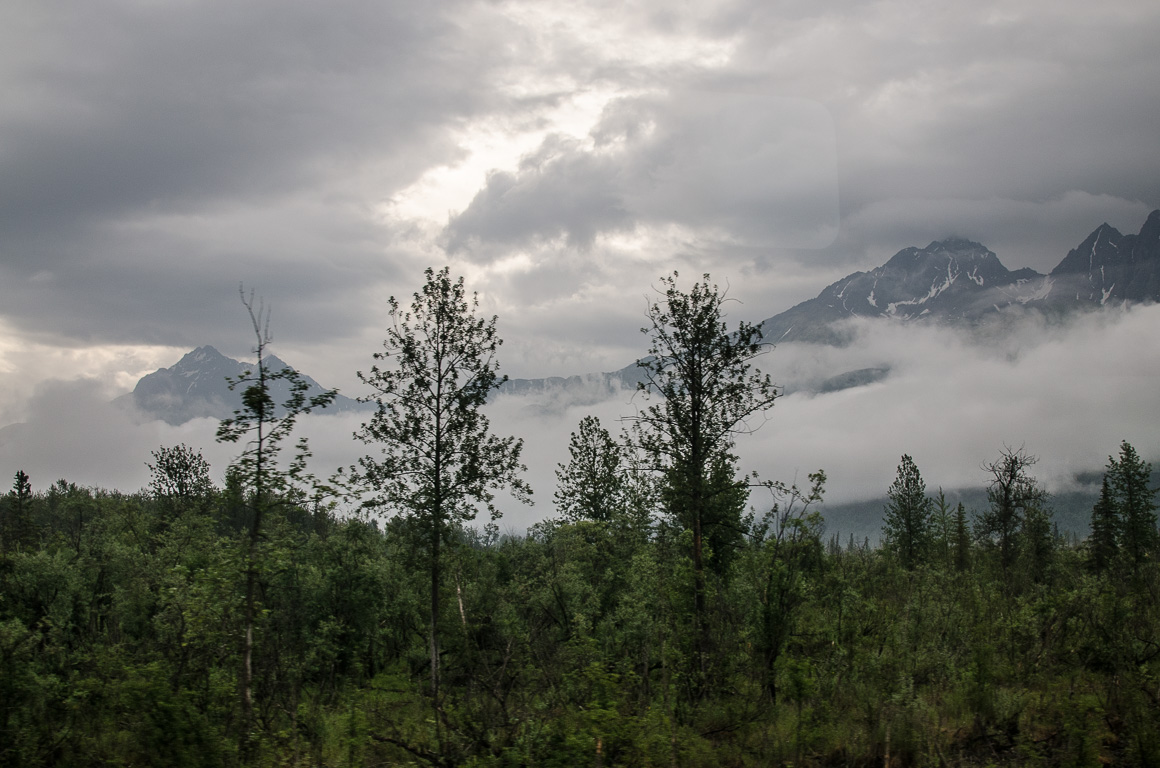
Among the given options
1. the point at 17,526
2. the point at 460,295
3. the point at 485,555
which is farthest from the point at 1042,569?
the point at 17,526

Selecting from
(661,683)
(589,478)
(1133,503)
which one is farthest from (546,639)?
(1133,503)

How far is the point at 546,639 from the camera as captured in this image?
73.8ft

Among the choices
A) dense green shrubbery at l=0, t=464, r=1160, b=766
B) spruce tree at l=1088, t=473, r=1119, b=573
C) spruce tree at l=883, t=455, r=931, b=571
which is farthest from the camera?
spruce tree at l=883, t=455, r=931, b=571

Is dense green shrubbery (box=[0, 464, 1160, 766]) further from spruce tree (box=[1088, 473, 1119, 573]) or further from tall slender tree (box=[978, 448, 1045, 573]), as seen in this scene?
spruce tree (box=[1088, 473, 1119, 573])

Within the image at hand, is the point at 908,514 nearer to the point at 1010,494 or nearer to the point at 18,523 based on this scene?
the point at 1010,494

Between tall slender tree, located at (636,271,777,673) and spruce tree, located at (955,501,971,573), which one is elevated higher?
tall slender tree, located at (636,271,777,673)

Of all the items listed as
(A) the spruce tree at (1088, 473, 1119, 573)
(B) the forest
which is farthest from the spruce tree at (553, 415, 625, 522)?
(A) the spruce tree at (1088, 473, 1119, 573)

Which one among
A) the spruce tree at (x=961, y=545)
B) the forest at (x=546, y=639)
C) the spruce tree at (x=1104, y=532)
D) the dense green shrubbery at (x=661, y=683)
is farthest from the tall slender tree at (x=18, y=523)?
the spruce tree at (x=1104, y=532)

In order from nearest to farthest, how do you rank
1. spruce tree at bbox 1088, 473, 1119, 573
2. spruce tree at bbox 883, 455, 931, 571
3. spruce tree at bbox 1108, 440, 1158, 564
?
spruce tree at bbox 1088, 473, 1119, 573 → spruce tree at bbox 1108, 440, 1158, 564 → spruce tree at bbox 883, 455, 931, 571

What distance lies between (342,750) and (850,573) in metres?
16.5

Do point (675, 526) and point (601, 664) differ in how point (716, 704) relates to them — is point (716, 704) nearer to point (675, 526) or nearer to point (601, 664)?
point (601, 664)

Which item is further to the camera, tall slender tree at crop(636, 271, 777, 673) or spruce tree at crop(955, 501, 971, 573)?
spruce tree at crop(955, 501, 971, 573)

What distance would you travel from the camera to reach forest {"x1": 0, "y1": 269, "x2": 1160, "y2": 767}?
13.2 m

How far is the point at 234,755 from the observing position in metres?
12.6
